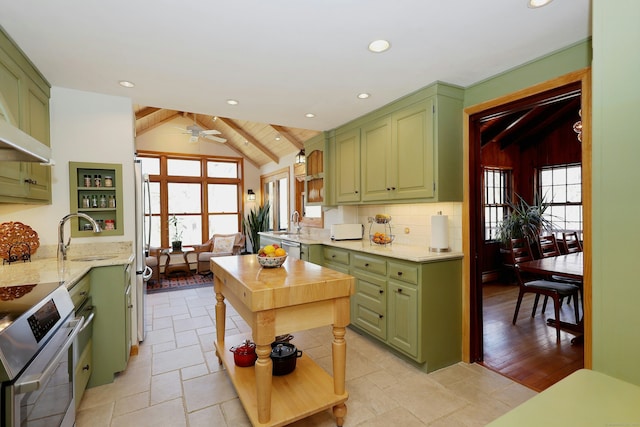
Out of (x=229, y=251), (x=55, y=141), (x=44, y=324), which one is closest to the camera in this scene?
(x=44, y=324)

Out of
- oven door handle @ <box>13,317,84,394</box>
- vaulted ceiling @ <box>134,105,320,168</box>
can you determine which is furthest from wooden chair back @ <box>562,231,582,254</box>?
oven door handle @ <box>13,317,84,394</box>

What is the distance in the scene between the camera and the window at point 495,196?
5.69 metres

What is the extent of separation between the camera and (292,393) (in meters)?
1.95

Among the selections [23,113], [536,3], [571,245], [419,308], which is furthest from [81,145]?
[571,245]

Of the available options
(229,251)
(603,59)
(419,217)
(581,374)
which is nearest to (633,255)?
(581,374)

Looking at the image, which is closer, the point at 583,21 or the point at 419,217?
the point at 583,21

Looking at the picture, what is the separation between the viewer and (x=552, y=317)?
366 cm

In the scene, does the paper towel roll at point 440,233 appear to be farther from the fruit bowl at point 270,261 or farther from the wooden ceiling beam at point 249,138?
the wooden ceiling beam at point 249,138

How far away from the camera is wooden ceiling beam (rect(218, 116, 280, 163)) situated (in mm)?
6445

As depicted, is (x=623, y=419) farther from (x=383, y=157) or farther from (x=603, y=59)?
(x=383, y=157)

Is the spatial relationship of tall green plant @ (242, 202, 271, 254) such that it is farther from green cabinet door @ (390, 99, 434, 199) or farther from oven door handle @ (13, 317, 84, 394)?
oven door handle @ (13, 317, 84, 394)

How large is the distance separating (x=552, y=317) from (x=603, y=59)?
12.2 ft

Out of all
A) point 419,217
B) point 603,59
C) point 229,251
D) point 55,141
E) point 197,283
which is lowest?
point 197,283

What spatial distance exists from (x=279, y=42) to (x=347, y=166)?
80.3 inches
